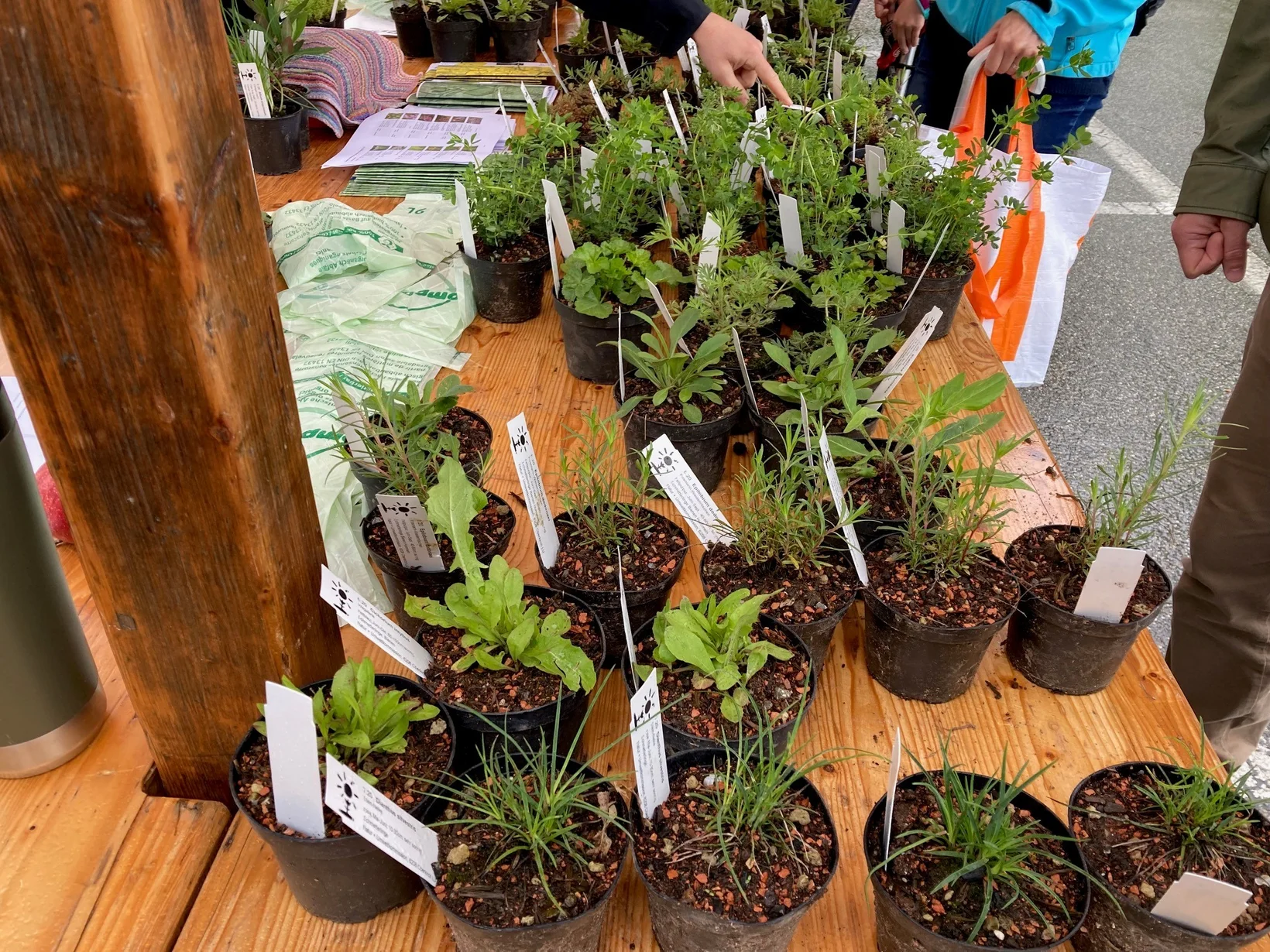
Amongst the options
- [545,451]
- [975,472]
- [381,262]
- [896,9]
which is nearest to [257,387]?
[545,451]

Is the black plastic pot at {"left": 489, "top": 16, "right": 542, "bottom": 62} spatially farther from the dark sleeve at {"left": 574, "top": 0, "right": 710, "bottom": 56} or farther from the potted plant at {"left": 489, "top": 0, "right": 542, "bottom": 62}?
the dark sleeve at {"left": 574, "top": 0, "right": 710, "bottom": 56}

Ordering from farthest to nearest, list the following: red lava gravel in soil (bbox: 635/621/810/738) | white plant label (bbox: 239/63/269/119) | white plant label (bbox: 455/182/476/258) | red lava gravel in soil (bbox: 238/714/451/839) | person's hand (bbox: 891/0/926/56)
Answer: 1. person's hand (bbox: 891/0/926/56)
2. white plant label (bbox: 239/63/269/119)
3. white plant label (bbox: 455/182/476/258)
4. red lava gravel in soil (bbox: 635/621/810/738)
5. red lava gravel in soil (bbox: 238/714/451/839)

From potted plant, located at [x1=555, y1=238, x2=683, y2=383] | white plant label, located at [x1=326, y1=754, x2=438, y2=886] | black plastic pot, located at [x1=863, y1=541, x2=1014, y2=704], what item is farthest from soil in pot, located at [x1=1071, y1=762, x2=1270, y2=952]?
potted plant, located at [x1=555, y1=238, x2=683, y2=383]

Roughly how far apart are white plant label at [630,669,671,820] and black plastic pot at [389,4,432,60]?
3031 mm

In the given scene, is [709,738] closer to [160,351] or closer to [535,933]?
[535,933]

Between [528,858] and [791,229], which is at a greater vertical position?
[791,229]

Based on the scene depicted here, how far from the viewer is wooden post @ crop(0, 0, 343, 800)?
63 cm

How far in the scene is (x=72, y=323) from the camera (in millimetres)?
716

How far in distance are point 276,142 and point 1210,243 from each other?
2113mm

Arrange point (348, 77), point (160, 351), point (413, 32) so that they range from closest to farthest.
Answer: point (160, 351) → point (348, 77) → point (413, 32)

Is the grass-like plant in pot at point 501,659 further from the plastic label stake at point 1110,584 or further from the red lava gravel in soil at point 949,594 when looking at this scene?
the plastic label stake at point 1110,584

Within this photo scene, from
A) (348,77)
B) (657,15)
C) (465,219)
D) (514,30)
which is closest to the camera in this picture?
(465,219)

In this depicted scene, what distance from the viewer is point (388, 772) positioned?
0.88m

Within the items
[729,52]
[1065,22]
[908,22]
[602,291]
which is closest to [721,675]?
[602,291]
